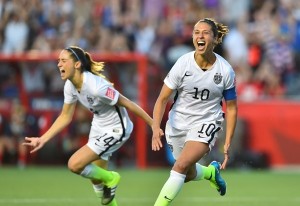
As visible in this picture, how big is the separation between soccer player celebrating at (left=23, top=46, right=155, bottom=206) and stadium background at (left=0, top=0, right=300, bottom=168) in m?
8.49

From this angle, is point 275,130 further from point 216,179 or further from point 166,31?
point 216,179

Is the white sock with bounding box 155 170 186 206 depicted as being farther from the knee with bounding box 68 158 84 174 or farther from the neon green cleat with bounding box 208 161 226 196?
the neon green cleat with bounding box 208 161 226 196

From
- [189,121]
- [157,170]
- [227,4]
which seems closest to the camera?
[189,121]

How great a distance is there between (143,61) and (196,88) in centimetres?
1012

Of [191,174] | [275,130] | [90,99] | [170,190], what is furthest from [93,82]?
[275,130]

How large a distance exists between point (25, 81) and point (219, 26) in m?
11.1

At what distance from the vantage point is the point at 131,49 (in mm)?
21141

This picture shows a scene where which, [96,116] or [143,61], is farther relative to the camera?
[143,61]

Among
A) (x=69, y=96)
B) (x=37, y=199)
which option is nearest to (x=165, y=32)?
(x=37, y=199)

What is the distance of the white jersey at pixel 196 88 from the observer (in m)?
9.95

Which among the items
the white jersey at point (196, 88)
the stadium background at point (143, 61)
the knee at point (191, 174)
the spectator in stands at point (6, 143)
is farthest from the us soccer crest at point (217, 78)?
the spectator in stands at point (6, 143)

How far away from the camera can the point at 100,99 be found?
10867 mm

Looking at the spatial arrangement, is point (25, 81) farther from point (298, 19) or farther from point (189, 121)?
point (189, 121)

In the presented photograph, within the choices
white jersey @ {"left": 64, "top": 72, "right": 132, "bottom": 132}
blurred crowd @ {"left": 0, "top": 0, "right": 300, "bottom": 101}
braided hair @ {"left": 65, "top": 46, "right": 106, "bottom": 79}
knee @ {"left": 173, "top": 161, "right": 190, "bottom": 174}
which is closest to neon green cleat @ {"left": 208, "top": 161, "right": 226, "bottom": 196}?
white jersey @ {"left": 64, "top": 72, "right": 132, "bottom": 132}
